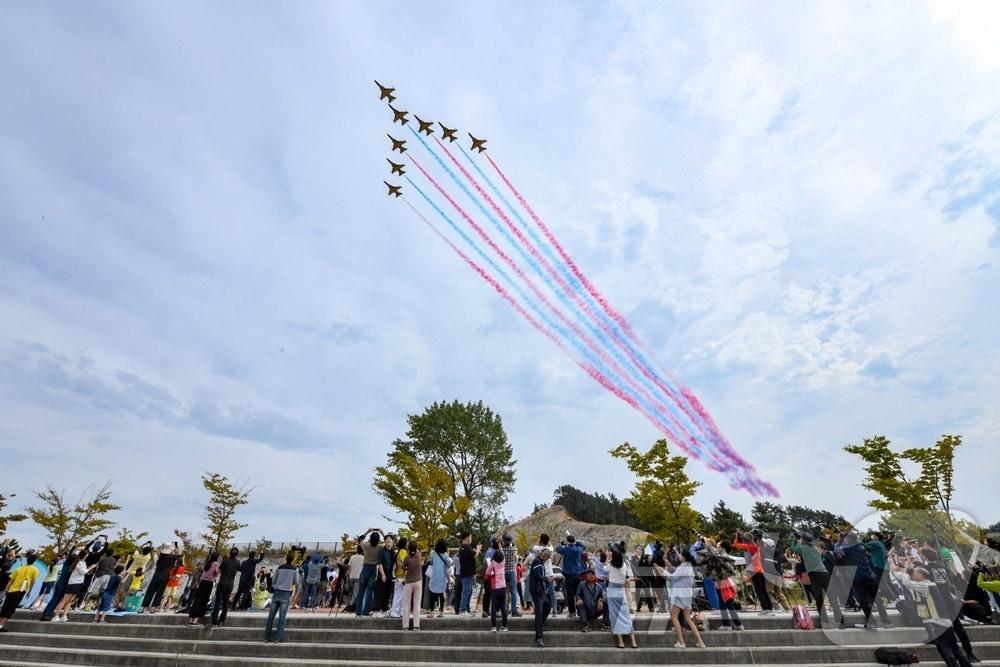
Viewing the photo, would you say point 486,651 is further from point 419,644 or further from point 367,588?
point 367,588

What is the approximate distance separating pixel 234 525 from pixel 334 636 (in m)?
26.9

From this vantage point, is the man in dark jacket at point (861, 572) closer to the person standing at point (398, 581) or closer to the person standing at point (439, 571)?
the person standing at point (439, 571)

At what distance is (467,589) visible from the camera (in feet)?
40.4

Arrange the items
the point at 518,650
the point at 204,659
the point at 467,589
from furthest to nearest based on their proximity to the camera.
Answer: the point at 467,589
the point at 204,659
the point at 518,650

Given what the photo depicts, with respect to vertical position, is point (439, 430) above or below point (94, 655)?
above

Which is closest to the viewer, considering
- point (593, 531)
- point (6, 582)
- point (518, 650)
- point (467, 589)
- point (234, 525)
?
point (518, 650)

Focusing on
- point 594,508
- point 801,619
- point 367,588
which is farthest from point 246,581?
point 594,508

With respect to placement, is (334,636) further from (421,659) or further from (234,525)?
(234,525)

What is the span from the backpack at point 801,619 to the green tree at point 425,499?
2486 cm

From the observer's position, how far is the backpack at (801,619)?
9469 millimetres

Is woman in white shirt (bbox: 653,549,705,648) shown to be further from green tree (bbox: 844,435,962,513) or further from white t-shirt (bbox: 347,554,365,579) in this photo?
green tree (bbox: 844,435,962,513)

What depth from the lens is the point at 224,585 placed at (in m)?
11.3

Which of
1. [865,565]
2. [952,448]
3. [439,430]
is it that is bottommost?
[865,565]

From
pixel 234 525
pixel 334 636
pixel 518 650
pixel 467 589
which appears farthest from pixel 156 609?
pixel 234 525
